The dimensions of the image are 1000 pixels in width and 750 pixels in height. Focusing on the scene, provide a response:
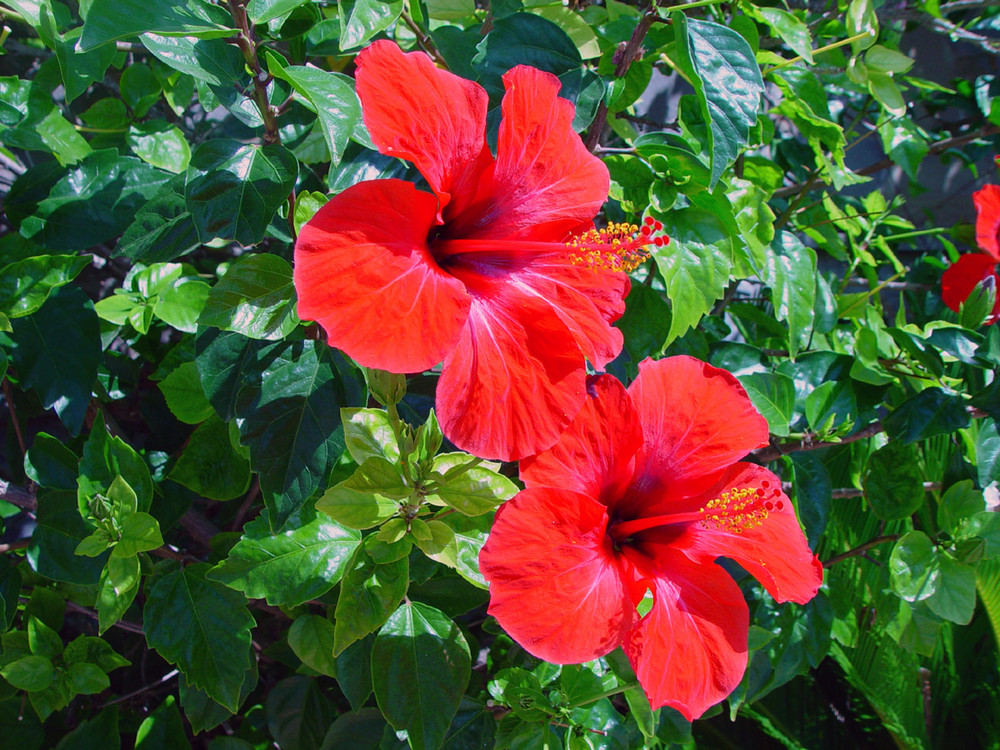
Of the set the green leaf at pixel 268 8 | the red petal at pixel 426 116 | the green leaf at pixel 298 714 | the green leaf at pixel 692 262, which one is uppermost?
the green leaf at pixel 268 8

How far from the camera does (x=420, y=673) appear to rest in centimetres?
107

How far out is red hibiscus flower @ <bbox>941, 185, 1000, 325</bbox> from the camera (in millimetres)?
1828

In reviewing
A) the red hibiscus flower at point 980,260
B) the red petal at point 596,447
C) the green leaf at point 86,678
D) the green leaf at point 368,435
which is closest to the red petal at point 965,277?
the red hibiscus flower at point 980,260

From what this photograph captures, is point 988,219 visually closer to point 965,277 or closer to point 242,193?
point 965,277

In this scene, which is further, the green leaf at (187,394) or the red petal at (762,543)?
the green leaf at (187,394)

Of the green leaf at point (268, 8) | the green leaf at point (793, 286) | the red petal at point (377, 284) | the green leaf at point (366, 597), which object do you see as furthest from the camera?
the green leaf at point (793, 286)

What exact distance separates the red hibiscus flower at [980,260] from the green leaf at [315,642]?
5.16 feet

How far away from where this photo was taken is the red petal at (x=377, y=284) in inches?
29.3

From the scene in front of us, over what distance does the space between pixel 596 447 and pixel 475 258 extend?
0.95 ft

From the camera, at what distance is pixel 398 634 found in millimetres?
1102

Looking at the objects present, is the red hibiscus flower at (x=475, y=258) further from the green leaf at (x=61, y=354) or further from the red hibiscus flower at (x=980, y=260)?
the red hibiscus flower at (x=980, y=260)

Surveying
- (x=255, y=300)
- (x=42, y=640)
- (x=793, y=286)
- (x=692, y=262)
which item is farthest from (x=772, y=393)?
(x=42, y=640)

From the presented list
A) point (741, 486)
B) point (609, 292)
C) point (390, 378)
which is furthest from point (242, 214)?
point (741, 486)

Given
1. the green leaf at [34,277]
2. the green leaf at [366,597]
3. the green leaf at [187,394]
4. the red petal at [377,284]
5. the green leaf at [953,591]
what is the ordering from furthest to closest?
1. the green leaf at [953,591]
2. the green leaf at [187,394]
3. the green leaf at [34,277]
4. the green leaf at [366,597]
5. the red petal at [377,284]
